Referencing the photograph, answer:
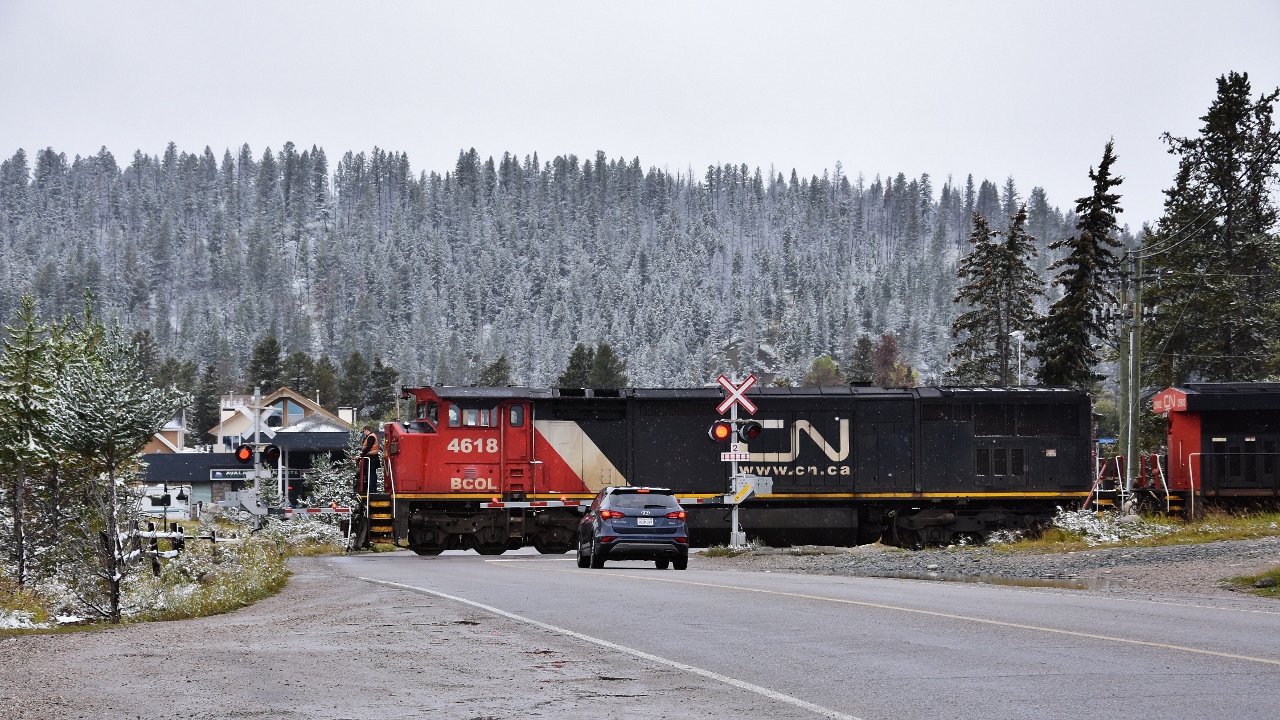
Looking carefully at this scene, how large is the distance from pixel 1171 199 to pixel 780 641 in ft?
204

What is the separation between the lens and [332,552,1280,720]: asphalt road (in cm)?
851

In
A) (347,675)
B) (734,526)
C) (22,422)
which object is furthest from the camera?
(22,422)

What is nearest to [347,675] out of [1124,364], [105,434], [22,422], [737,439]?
[105,434]

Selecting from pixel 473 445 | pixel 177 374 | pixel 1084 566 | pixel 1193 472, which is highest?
pixel 177 374

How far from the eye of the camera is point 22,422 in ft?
153

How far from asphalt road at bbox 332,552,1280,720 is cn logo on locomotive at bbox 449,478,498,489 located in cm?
1326

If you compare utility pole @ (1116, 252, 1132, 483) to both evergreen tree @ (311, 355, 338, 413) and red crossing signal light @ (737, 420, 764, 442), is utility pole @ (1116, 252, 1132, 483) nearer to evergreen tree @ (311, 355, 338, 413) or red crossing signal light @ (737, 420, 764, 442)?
red crossing signal light @ (737, 420, 764, 442)

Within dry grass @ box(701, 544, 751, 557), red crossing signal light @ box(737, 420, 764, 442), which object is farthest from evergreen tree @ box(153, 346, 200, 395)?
red crossing signal light @ box(737, 420, 764, 442)

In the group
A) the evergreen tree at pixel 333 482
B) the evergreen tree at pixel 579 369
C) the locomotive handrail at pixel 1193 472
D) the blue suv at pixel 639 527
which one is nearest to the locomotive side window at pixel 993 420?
the locomotive handrail at pixel 1193 472

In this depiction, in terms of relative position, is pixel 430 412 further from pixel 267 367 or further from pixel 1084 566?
pixel 267 367

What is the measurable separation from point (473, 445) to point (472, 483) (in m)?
0.99

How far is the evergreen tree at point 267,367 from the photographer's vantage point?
155625mm

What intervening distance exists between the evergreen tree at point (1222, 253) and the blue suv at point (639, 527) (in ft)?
152

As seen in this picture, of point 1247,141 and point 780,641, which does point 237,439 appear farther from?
point 780,641
